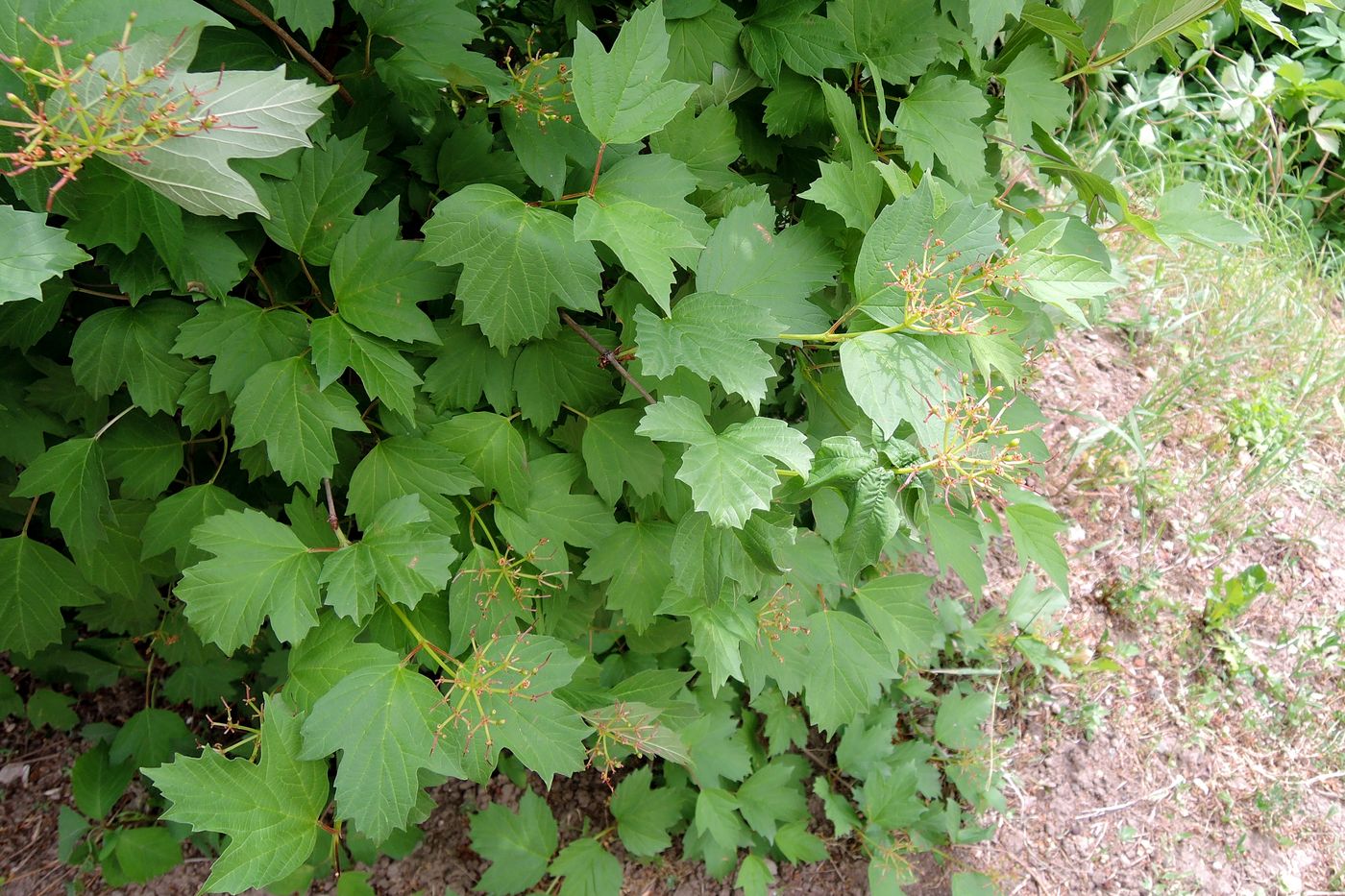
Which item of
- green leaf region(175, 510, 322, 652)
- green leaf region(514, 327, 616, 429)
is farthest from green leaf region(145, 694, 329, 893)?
green leaf region(514, 327, 616, 429)

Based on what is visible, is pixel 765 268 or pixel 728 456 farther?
pixel 765 268

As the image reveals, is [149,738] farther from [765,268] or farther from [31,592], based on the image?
[765,268]

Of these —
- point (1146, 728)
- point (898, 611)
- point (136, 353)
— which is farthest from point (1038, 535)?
point (136, 353)

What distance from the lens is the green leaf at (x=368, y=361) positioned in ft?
3.97

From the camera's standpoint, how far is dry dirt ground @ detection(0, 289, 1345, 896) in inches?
84.5

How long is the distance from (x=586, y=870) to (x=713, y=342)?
1.36 meters

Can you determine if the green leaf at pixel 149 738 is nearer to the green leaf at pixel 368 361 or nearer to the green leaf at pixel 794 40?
the green leaf at pixel 368 361

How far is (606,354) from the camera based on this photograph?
134 cm

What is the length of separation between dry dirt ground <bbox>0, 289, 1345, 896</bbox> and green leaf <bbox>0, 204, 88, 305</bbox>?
5.29 ft

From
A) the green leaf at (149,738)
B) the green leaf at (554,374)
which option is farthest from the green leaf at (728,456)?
the green leaf at (149,738)

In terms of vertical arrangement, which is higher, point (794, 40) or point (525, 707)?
Result: point (794, 40)

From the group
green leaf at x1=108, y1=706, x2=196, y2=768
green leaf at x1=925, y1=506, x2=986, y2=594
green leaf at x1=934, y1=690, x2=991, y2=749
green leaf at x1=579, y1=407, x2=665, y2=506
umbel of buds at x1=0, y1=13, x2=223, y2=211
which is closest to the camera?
umbel of buds at x1=0, y1=13, x2=223, y2=211

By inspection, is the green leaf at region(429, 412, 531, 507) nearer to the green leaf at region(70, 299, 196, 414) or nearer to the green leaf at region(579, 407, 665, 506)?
the green leaf at region(579, 407, 665, 506)

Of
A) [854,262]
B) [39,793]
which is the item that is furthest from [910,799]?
[39,793]
